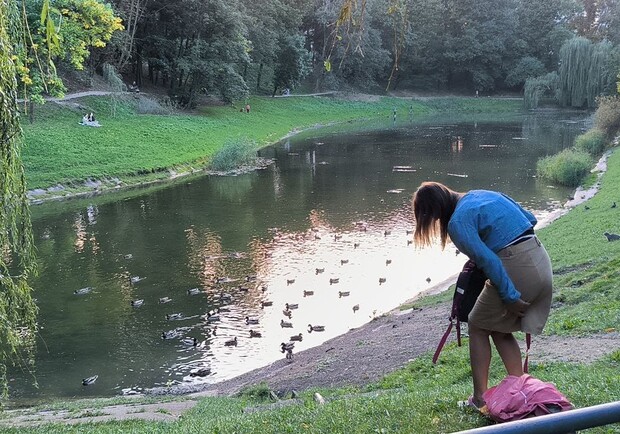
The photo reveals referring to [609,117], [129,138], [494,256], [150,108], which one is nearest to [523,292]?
[494,256]

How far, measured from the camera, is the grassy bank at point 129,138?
34.1 m

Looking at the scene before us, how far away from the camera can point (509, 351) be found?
→ 18.6ft

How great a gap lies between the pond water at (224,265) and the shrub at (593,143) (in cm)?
319

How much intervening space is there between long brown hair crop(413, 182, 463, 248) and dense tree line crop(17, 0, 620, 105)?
20578mm

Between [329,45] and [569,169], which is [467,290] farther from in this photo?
[329,45]

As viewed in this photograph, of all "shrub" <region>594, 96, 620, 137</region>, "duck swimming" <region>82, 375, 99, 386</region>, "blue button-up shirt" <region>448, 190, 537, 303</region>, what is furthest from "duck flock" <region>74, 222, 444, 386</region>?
"shrub" <region>594, 96, 620, 137</region>

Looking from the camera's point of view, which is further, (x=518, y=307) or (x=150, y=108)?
(x=150, y=108)

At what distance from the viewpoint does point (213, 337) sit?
639 inches

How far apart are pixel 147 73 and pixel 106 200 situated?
35.1 m

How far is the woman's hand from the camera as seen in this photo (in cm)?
528

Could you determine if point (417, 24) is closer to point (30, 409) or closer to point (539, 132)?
point (539, 132)

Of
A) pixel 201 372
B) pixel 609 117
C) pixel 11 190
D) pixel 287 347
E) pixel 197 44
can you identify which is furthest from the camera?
pixel 197 44

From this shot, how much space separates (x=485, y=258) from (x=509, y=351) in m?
0.99

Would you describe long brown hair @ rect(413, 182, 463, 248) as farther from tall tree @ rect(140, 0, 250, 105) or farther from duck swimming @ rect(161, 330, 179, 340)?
tall tree @ rect(140, 0, 250, 105)
